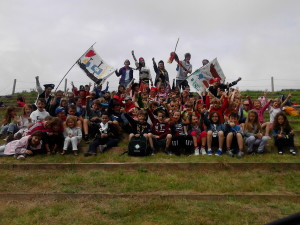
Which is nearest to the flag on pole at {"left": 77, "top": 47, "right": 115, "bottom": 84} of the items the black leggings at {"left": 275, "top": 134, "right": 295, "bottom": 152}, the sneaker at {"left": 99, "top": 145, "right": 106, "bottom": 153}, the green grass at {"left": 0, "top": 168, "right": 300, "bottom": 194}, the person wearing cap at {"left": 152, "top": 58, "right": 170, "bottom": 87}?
the person wearing cap at {"left": 152, "top": 58, "right": 170, "bottom": 87}

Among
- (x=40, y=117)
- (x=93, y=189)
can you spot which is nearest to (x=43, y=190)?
(x=93, y=189)

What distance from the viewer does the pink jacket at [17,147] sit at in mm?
6641

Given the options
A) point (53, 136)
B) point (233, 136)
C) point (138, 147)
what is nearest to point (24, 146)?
point (53, 136)

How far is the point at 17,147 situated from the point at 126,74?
5.17 m

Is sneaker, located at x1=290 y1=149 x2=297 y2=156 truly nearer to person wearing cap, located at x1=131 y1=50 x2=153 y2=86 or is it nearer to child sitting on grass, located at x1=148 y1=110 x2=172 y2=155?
child sitting on grass, located at x1=148 y1=110 x2=172 y2=155

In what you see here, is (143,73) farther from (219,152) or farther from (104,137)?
(219,152)

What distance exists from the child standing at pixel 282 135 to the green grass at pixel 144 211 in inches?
90.0

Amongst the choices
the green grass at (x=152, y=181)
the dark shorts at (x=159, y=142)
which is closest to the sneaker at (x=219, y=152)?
the green grass at (x=152, y=181)

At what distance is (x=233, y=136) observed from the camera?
6.48 metres

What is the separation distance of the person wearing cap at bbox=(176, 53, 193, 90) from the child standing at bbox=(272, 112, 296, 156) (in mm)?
4695

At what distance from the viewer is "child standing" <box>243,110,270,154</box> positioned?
6.41 m

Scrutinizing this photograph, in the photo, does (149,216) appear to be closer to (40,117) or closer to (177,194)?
(177,194)

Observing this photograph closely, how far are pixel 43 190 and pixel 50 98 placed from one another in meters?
4.25

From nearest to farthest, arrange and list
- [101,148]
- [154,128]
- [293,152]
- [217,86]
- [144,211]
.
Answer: [144,211]
[293,152]
[101,148]
[154,128]
[217,86]
